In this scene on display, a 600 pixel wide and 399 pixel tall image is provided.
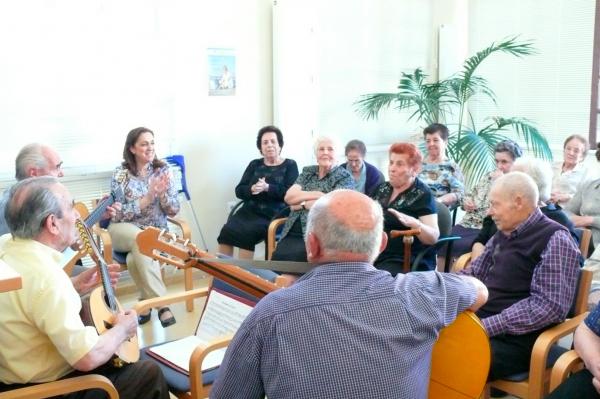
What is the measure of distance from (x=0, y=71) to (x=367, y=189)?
252 centimetres

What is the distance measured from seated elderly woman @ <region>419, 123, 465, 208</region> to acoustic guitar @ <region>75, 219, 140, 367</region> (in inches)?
110

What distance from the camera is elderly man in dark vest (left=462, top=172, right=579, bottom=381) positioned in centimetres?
224

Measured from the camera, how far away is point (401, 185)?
3.42 meters

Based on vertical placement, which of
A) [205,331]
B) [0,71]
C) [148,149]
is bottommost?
[205,331]

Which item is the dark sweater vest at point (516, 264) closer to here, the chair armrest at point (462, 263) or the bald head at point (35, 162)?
the chair armrest at point (462, 263)

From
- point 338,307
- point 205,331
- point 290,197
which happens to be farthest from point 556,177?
point 338,307

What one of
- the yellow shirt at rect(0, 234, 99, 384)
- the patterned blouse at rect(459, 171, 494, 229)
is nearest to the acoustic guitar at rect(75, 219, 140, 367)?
the yellow shirt at rect(0, 234, 99, 384)

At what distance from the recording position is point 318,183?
13.5 feet

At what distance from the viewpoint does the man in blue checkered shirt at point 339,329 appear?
1.36 meters

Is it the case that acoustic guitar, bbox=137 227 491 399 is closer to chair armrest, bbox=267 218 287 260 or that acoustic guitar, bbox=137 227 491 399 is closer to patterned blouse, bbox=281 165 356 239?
patterned blouse, bbox=281 165 356 239

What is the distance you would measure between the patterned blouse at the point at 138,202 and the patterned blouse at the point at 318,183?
0.77m

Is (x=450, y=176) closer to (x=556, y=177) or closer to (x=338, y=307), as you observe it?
(x=556, y=177)

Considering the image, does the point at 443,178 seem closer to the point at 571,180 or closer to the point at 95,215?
the point at 571,180

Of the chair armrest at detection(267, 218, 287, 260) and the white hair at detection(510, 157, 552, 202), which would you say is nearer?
the white hair at detection(510, 157, 552, 202)
